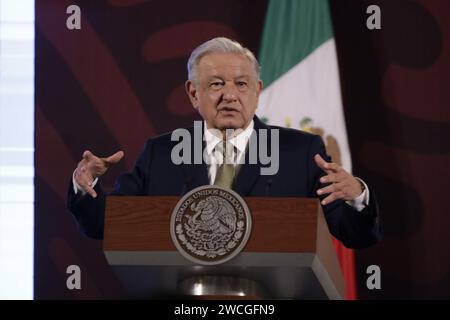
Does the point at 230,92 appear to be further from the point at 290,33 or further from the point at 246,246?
the point at 290,33

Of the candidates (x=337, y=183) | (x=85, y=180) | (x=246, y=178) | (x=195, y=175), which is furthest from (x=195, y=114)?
(x=337, y=183)

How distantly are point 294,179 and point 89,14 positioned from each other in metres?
2.30

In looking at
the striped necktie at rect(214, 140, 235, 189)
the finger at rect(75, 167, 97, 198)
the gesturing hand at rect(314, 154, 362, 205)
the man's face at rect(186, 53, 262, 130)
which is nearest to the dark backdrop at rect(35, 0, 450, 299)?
the man's face at rect(186, 53, 262, 130)

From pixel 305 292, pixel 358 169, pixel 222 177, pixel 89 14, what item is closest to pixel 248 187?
pixel 222 177

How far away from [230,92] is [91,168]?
0.57m

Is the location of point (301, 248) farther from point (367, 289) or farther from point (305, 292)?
point (367, 289)

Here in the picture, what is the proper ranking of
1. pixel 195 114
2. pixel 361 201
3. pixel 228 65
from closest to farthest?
pixel 361 201 → pixel 228 65 → pixel 195 114

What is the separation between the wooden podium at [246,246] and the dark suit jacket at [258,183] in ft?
0.96

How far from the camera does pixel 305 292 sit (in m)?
2.92

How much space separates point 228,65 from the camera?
3.34 m

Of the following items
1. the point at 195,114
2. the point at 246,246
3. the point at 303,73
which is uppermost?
the point at 303,73

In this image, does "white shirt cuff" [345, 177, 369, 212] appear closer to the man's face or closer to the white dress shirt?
the white dress shirt

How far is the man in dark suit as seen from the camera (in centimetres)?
307

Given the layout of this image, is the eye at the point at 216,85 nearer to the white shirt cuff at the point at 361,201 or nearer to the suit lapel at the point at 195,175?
the suit lapel at the point at 195,175
